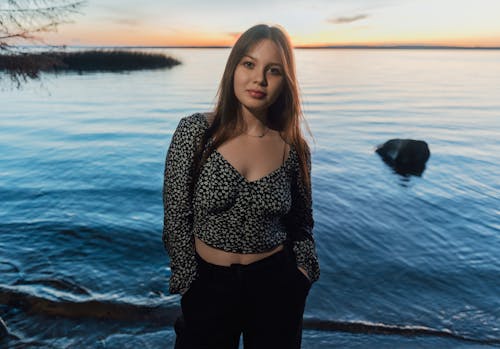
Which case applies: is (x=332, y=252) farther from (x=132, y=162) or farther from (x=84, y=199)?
(x=132, y=162)

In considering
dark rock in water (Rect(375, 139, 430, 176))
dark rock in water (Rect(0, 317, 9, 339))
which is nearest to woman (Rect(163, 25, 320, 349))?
dark rock in water (Rect(0, 317, 9, 339))

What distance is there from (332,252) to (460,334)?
2934 mm

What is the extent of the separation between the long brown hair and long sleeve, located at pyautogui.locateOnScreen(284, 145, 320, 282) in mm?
49

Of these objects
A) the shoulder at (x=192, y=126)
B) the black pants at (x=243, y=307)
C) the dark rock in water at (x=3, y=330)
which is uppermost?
the shoulder at (x=192, y=126)

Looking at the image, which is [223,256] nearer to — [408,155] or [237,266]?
[237,266]

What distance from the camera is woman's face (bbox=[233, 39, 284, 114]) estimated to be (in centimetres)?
243

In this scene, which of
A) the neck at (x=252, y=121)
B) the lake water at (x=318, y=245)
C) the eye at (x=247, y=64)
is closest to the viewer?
the eye at (x=247, y=64)

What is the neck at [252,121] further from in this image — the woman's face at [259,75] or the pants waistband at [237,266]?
the pants waistband at [237,266]

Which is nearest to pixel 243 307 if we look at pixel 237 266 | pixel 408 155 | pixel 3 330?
pixel 237 266

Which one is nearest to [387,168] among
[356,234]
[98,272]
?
[356,234]

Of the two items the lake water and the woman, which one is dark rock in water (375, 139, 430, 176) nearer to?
the lake water

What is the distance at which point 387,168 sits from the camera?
48.3 ft

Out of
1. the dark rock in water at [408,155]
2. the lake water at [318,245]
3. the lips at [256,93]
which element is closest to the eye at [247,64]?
the lips at [256,93]

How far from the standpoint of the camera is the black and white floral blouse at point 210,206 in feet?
7.71
